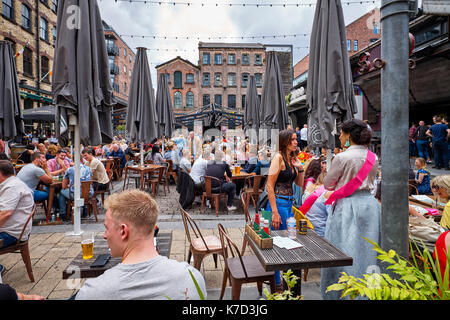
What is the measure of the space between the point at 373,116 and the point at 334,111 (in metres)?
8.67

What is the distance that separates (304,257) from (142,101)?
20.7 feet

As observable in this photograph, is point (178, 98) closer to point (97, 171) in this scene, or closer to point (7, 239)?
point (97, 171)

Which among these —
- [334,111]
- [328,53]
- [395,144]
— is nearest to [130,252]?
[395,144]

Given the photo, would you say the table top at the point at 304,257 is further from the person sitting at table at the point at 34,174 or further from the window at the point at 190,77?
the window at the point at 190,77

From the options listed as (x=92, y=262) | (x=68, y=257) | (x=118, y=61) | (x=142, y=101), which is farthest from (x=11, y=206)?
(x=118, y=61)

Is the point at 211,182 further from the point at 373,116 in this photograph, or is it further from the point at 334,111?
the point at 373,116

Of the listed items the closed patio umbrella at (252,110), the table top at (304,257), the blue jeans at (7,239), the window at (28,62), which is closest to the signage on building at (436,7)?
the table top at (304,257)

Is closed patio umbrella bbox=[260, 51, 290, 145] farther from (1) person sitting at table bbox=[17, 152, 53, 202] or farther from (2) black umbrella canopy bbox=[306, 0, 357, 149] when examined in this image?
(1) person sitting at table bbox=[17, 152, 53, 202]

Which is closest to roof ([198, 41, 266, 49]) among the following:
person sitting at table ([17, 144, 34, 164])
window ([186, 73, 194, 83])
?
window ([186, 73, 194, 83])

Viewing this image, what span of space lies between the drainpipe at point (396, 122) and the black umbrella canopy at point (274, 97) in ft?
17.3

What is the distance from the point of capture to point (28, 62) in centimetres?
1762

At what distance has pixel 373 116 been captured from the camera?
10891 mm

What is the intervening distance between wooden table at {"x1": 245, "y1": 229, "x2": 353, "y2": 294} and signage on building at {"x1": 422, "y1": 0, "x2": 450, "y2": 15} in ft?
5.76

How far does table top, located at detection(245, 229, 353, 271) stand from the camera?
1984 millimetres
